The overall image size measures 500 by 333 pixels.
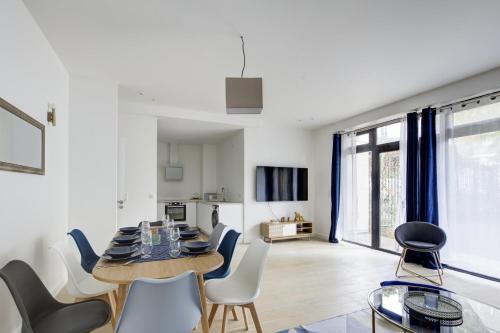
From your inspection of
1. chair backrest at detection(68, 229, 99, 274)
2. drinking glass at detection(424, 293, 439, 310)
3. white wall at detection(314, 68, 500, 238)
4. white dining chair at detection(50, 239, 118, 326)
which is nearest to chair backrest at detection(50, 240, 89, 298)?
white dining chair at detection(50, 239, 118, 326)

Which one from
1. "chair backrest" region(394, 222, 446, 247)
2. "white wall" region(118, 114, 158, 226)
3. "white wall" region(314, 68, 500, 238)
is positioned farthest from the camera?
"white wall" region(118, 114, 158, 226)

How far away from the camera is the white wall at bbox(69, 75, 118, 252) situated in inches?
145

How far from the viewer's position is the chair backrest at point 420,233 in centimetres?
386

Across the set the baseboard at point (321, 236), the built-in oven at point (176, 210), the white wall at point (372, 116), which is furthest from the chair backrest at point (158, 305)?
the built-in oven at point (176, 210)

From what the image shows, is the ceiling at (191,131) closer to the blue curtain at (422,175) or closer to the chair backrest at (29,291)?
the blue curtain at (422,175)

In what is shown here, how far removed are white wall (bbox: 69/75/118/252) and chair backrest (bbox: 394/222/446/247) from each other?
4291mm

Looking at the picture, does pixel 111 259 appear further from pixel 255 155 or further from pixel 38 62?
pixel 255 155

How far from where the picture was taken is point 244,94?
2.62m

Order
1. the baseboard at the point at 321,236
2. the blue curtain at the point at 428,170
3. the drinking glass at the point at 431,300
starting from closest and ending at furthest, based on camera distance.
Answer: the drinking glass at the point at 431,300 → the blue curtain at the point at 428,170 → the baseboard at the point at 321,236

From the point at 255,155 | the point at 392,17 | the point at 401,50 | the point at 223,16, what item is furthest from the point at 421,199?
the point at 223,16

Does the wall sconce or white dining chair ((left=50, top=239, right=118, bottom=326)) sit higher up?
the wall sconce

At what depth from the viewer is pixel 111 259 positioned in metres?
2.01

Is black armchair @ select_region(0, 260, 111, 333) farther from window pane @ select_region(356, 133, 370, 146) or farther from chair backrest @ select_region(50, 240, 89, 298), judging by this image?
window pane @ select_region(356, 133, 370, 146)

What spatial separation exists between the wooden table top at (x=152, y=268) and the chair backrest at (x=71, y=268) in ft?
1.15
